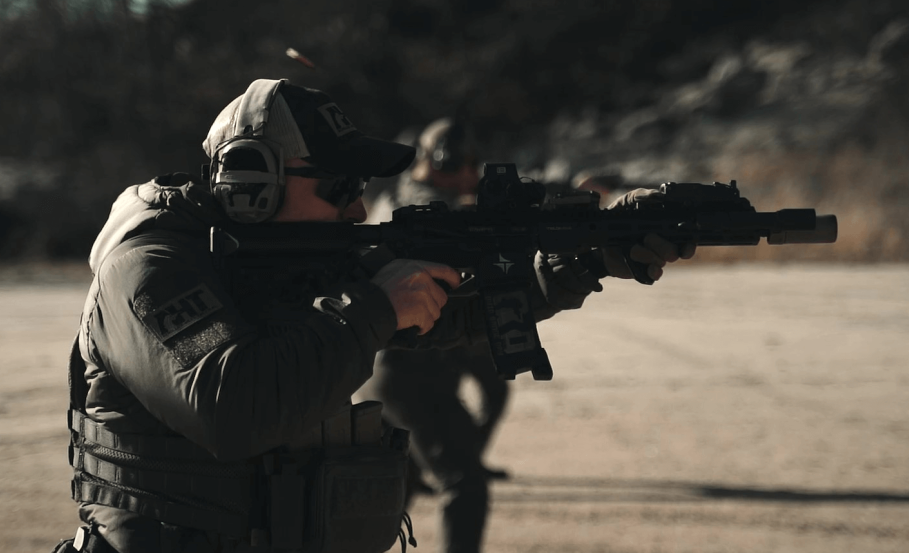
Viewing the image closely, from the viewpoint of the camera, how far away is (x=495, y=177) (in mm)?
2734

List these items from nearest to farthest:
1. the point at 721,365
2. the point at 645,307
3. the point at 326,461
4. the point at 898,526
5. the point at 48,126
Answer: the point at 326,461 → the point at 898,526 → the point at 721,365 → the point at 645,307 → the point at 48,126

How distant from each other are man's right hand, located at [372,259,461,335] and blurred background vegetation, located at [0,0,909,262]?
14.2 m

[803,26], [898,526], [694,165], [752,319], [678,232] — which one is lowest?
[898,526]

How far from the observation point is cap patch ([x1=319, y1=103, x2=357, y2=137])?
7.76ft

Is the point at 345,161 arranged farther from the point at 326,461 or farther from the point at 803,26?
the point at 803,26

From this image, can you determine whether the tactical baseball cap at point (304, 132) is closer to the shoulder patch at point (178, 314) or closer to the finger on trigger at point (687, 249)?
the shoulder patch at point (178, 314)

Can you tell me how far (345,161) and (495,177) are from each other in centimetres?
53

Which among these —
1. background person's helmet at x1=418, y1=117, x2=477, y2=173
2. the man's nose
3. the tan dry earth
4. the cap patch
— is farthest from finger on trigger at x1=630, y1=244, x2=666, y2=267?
background person's helmet at x1=418, y1=117, x2=477, y2=173

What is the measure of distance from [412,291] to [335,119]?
0.46 metres

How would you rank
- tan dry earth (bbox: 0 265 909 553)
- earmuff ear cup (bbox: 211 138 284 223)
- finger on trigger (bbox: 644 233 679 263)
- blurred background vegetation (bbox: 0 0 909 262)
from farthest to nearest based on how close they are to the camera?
blurred background vegetation (bbox: 0 0 909 262), tan dry earth (bbox: 0 265 909 553), finger on trigger (bbox: 644 233 679 263), earmuff ear cup (bbox: 211 138 284 223)

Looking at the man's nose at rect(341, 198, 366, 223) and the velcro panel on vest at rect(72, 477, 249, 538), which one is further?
the man's nose at rect(341, 198, 366, 223)

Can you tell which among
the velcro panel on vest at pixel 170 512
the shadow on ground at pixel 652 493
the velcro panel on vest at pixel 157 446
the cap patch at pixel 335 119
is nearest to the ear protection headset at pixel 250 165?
the cap patch at pixel 335 119

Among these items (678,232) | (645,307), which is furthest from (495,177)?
(645,307)

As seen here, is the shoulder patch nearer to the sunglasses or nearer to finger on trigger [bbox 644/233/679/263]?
the sunglasses
